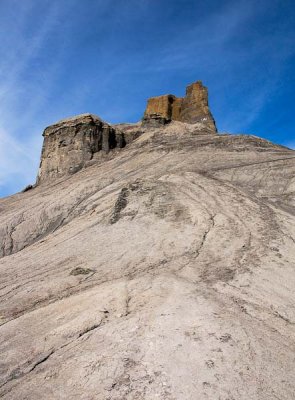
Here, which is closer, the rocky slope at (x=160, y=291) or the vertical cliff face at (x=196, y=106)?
the rocky slope at (x=160, y=291)

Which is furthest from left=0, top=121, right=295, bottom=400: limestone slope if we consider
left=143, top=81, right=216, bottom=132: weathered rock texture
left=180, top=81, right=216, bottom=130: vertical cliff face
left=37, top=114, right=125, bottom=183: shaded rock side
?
left=143, top=81, right=216, bottom=132: weathered rock texture

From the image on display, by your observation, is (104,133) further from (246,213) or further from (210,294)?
(210,294)

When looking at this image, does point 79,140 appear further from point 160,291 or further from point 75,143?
point 160,291

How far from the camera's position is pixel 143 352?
20.8 ft

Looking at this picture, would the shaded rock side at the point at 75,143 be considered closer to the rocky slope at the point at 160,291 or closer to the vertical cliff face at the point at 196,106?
the rocky slope at the point at 160,291

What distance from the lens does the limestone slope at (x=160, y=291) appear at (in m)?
5.83

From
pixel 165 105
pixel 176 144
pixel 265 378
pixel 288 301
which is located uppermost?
pixel 165 105

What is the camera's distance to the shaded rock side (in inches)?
1232

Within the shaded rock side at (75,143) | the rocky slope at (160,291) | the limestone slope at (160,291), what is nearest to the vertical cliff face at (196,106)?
the shaded rock side at (75,143)

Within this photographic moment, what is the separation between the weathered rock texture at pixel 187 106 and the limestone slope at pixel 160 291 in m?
23.2

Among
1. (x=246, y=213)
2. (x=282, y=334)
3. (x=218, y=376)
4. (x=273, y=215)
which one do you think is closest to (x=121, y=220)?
(x=246, y=213)

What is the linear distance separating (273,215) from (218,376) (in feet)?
33.0

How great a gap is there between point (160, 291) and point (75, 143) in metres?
25.0

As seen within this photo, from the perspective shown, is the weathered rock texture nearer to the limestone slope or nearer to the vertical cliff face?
the vertical cliff face
